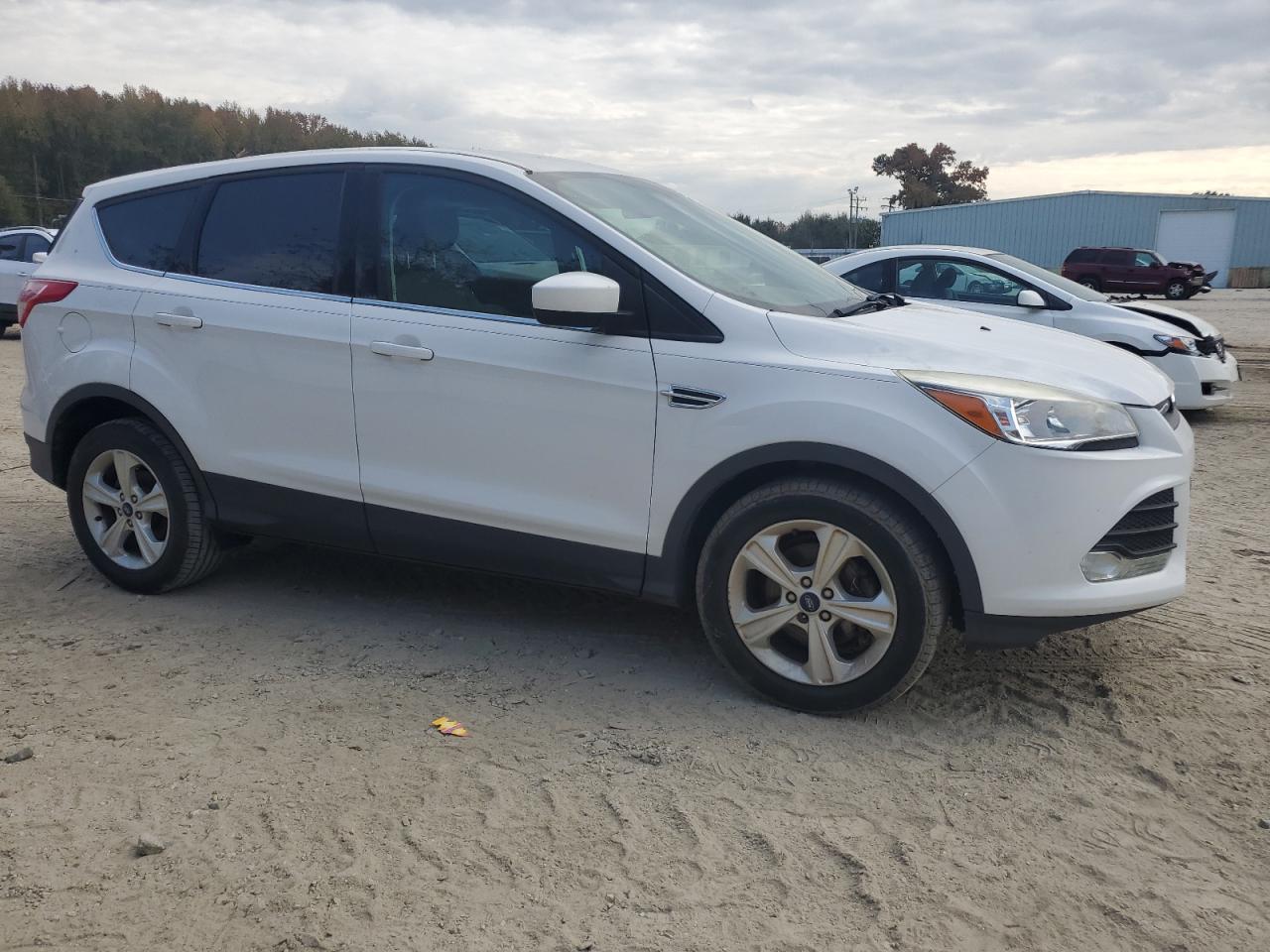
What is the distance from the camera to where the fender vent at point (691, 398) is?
362 centimetres

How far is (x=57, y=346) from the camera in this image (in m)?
4.89

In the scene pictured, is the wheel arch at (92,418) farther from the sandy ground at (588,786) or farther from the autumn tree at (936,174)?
the autumn tree at (936,174)

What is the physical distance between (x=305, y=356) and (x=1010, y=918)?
10.3 ft

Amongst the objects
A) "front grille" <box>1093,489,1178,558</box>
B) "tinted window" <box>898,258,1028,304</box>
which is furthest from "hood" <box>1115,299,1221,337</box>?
"front grille" <box>1093,489,1178,558</box>

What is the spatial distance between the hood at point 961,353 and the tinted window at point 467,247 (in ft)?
2.34

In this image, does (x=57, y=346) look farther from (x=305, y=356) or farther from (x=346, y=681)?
(x=346, y=681)

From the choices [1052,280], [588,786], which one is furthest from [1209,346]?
[588,786]

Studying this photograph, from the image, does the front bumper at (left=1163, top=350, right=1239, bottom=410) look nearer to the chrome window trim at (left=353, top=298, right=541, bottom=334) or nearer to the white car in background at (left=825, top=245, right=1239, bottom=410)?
the white car in background at (left=825, top=245, right=1239, bottom=410)

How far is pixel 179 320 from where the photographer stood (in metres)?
4.54

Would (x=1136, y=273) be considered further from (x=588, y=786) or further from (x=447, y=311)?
(x=588, y=786)

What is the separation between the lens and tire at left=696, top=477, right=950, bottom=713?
3424 millimetres

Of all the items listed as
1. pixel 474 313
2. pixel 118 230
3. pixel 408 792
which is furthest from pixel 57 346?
pixel 408 792

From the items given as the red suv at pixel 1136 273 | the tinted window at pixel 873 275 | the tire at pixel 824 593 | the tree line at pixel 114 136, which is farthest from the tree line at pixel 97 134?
the tire at pixel 824 593

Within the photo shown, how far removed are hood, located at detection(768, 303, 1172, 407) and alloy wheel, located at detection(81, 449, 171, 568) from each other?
9.58 feet
